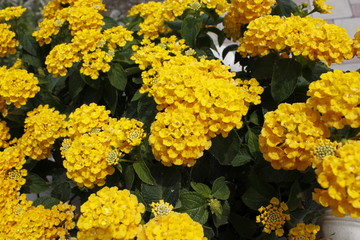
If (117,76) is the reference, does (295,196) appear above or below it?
below

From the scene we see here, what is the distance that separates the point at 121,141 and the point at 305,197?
29.0 inches

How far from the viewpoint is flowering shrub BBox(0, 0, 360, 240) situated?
3.22 ft

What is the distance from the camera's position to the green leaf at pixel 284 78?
129 centimetres

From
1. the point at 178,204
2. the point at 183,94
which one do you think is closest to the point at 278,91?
the point at 183,94

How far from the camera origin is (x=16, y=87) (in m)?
1.41

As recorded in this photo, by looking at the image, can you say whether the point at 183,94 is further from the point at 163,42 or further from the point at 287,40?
the point at 163,42

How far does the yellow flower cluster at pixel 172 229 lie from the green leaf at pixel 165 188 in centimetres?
24

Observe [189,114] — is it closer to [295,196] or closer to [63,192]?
[295,196]

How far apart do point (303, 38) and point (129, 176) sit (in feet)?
2.44

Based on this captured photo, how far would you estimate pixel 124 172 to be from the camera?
1271 millimetres

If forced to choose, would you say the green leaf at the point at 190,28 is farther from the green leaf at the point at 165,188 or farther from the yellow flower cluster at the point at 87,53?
the green leaf at the point at 165,188

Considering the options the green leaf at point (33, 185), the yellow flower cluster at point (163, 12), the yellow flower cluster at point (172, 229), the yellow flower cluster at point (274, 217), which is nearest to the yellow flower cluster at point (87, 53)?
the yellow flower cluster at point (163, 12)

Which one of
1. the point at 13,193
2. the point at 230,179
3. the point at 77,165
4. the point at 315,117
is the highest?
the point at 315,117

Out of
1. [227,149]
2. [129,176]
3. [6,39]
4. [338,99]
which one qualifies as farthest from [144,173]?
[6,39]
